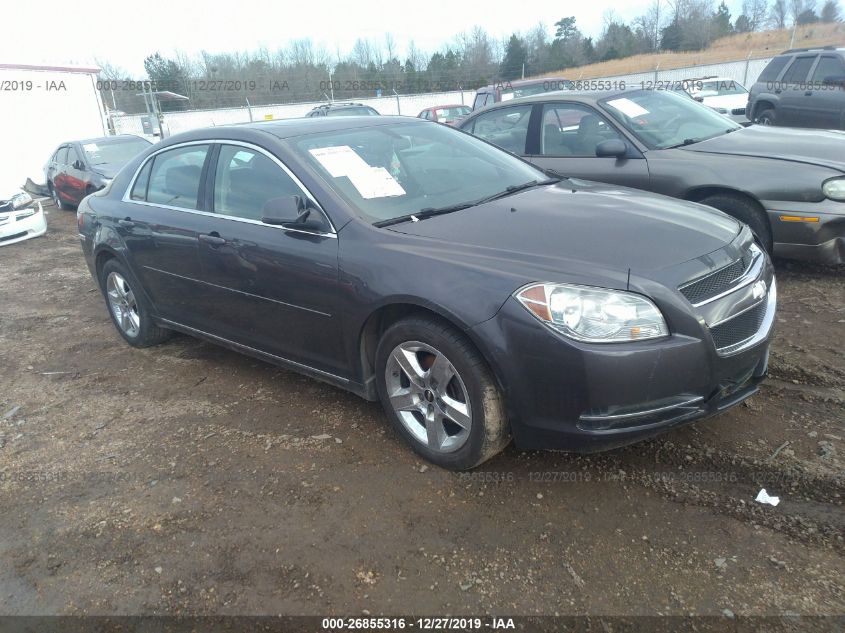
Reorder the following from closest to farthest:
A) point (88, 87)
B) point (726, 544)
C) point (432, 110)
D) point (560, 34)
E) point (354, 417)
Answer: point (726, 544) < point (354, 417) < point (88, 87) < point (432, 110) < point (560, 34)

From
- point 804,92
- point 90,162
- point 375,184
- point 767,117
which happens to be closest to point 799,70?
point 804,92

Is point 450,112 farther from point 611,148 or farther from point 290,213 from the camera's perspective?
point 290,213

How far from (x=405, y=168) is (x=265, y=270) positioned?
975mm

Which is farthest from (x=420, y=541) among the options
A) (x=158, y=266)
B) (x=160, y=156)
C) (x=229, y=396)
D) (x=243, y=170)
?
(x=160, y=156)

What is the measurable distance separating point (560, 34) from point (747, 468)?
6165cm

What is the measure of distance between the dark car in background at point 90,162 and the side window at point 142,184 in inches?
289

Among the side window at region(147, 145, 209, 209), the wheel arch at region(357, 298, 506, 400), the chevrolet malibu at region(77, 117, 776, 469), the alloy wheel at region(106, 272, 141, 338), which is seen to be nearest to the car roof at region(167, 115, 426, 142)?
the chevrolet malibu at region(77, 117, 776, 469)

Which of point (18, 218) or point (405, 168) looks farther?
point (18, 218)

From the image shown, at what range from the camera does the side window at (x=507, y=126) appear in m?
6.20

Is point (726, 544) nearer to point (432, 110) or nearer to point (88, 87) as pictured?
point (432, 110)

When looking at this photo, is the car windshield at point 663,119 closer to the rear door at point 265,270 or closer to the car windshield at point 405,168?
the car windshield at point 405,168

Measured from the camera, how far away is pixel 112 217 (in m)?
4.81

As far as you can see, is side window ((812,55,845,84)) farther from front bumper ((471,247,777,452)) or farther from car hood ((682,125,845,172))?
front bumper ((471,247,777,452))

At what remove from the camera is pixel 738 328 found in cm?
274
